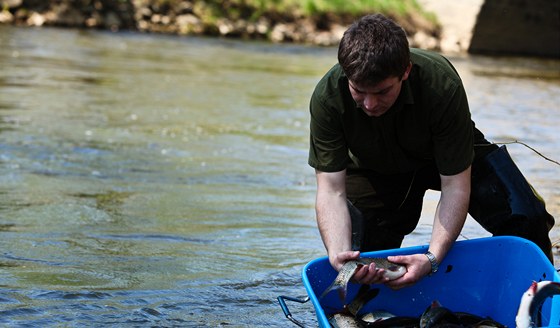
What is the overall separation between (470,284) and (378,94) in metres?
1.00

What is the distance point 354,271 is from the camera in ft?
11.5

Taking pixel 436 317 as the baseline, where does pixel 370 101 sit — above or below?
above

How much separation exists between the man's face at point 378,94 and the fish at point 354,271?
0.58m

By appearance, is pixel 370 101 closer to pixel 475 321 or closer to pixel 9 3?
pixel 475 321

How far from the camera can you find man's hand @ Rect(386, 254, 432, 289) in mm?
3637

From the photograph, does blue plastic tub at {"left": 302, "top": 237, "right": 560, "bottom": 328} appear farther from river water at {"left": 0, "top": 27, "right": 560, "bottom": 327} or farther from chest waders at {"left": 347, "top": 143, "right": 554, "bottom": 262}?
river water at {"left": 0, "top": 27, "right": 560, "bottom": 327}

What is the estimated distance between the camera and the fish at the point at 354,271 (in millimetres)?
3525

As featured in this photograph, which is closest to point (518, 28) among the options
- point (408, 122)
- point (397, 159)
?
point (397, 159)

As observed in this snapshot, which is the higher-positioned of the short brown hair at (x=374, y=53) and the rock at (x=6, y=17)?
the short brown hair at (x=374, y=53)

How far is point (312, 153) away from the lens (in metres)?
4.00

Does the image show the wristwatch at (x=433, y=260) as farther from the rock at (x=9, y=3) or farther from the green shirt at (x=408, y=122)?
the rock at (x=9, y=3)

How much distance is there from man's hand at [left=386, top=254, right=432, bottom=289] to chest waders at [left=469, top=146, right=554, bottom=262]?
63cm

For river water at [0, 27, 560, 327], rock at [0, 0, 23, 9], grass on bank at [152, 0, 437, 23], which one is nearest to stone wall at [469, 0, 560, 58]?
grass on bank at [152, 0, 437, 23]

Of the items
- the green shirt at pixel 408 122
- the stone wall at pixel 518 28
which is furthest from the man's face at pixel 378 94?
the stone wall at pixel 518 28
